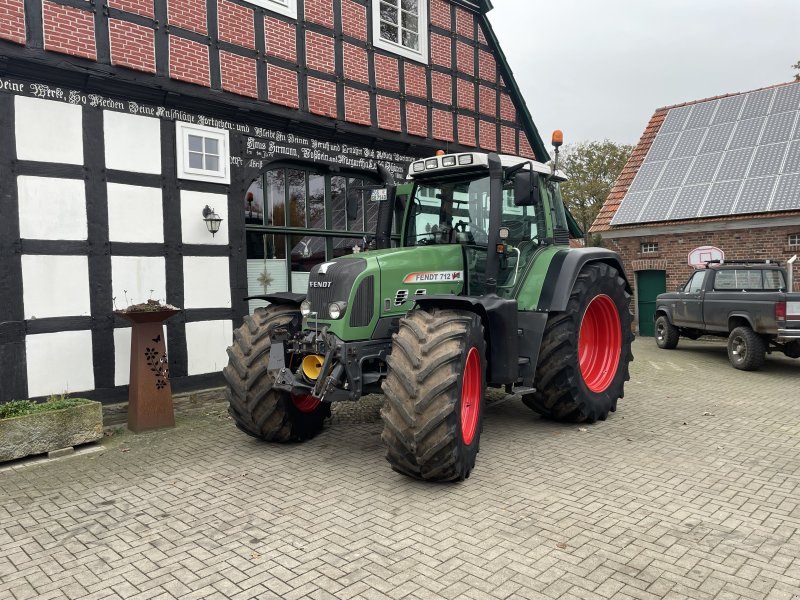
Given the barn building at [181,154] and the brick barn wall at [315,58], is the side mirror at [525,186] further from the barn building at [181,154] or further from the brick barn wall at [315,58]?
the brick barn wall at [315,58]

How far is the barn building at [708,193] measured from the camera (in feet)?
44.5

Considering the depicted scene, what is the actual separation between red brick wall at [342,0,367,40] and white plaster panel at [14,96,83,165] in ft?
15.0

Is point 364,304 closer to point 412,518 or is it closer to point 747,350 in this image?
point 412,518

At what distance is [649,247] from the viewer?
1569 cm

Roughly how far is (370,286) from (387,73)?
6.51 metres

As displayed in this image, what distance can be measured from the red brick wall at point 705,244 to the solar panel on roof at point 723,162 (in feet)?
1.70

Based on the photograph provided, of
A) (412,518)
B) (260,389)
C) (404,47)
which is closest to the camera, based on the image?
(412,518)

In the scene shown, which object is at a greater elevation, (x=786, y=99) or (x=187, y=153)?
(x=786, y=99)

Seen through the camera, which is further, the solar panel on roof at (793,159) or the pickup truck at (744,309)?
the solar panel on roof at (793,159)

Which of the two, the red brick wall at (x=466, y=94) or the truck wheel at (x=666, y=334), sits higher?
the red brick wall at (x=466, y=94)

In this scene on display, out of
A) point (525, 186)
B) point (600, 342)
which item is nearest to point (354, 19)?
point (525, 186)

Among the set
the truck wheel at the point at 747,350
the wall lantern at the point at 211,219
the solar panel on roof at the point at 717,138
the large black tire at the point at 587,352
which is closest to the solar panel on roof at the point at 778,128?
the solar panel on roof at the point at 717,138

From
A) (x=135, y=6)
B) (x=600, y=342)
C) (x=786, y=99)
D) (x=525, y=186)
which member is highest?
(x=786, y=99)

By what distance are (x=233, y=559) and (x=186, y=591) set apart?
0.36m
